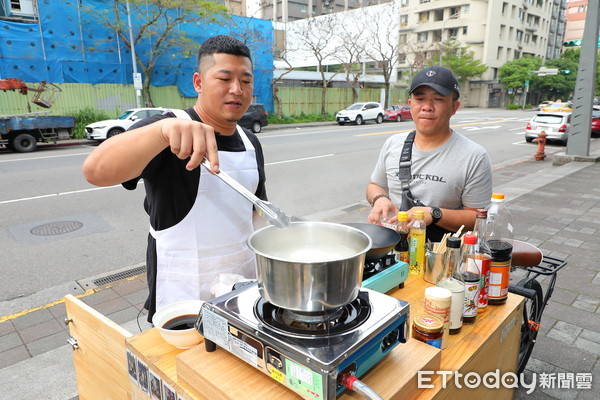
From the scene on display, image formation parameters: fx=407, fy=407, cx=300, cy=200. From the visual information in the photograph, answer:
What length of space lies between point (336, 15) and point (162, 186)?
3452 cm

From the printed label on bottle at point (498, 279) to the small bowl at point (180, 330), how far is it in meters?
1.29

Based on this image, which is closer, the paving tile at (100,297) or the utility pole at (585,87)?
the paving tile at (100,297)

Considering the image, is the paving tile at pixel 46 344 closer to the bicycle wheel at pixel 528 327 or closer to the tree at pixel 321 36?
the bicycle wheel at pixel 528 327

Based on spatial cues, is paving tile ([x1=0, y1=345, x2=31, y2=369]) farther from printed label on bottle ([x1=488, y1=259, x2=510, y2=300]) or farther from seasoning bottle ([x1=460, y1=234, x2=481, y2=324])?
printed label on bottle ([x1=488, y1=259, x2=510, y2=300])

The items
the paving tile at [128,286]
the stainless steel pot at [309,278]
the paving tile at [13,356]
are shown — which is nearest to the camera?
the stainless steel pot at [309,278]

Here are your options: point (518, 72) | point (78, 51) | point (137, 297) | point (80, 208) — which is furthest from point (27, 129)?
point (518, 72)

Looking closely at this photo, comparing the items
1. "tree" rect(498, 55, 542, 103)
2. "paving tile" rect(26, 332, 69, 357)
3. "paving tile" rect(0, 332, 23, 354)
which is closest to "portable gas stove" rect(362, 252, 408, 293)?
"paving tile" rect(26, 332, 69, 357)

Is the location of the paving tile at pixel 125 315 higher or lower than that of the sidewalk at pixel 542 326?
lower

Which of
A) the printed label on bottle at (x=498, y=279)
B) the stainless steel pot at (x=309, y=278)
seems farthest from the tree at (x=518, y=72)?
the stainless steel pot at (x=309, y=278)

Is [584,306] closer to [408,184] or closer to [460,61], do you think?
[408,184]

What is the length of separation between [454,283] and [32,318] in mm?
3667

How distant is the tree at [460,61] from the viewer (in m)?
48.8

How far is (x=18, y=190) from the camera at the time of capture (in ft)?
26.7

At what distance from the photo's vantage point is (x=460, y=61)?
160 ft
